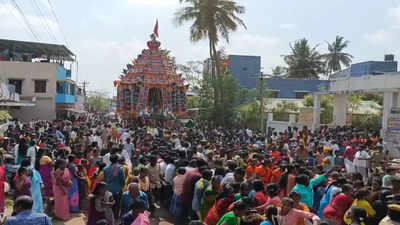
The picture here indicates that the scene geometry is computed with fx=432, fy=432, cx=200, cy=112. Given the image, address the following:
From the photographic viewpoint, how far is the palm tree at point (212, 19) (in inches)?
1089

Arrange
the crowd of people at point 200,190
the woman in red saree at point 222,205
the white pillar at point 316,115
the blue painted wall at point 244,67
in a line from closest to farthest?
the crowd of people at point 200,190, the woman in red saree at point 222,205, the white pillar at point 316,115, the blue painted wall at point 244,67

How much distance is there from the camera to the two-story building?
1382 inches

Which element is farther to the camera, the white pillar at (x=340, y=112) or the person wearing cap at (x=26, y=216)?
the white pillar at (x=340, y=112)

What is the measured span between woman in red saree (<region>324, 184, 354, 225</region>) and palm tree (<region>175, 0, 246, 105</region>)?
22.6 metres

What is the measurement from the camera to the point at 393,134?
15.9 metres

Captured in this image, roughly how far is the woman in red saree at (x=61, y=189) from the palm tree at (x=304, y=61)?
45.7 meters

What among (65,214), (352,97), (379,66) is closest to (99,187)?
(65,214)

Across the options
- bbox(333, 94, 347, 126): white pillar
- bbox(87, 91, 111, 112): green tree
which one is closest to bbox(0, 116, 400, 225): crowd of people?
bbox(333, 94, 347, 126): white pillar

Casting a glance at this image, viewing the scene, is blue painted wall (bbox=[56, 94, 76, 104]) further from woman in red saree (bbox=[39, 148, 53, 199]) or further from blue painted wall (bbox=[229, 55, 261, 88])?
woman in red saree (bbox=[39, 148, 53, 199])

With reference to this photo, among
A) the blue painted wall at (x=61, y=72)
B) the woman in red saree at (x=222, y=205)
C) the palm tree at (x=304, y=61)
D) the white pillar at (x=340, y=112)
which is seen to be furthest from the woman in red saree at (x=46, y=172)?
the palm tree at (x=304, y=61)

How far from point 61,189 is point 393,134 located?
41.0 feet

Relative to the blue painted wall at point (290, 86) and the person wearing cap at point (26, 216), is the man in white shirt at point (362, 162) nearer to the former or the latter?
the person wearing cap at point (26, 216)

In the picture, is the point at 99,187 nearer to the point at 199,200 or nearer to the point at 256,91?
the point at 199,200

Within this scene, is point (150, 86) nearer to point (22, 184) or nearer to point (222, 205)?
point (22, 184)
